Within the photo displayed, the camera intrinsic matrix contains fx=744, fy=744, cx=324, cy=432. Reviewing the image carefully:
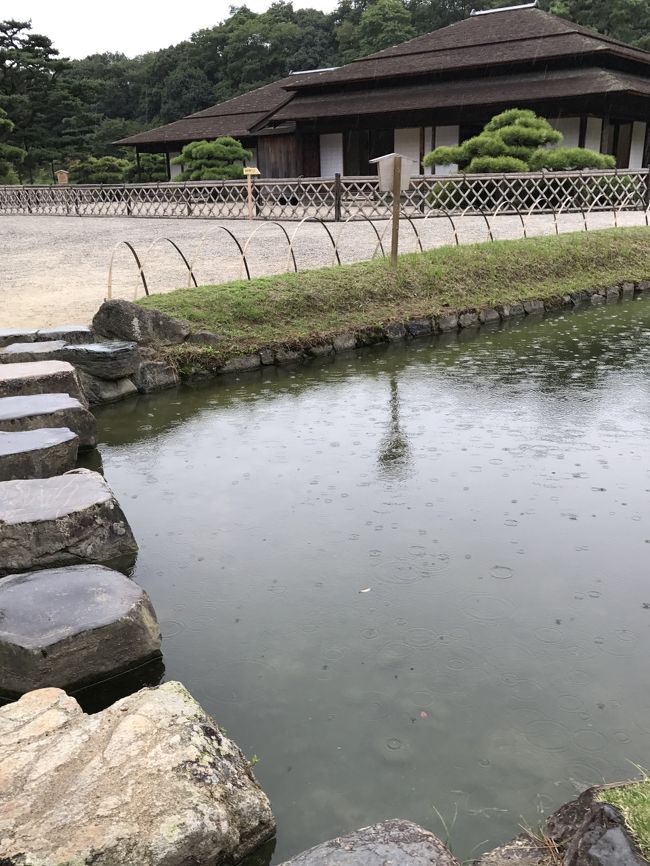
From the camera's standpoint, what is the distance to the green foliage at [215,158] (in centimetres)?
2327

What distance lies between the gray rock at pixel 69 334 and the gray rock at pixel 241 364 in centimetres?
131

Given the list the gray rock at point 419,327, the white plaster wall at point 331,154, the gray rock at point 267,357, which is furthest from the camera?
the white plaster wall at point 331,154

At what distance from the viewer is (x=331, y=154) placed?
24812 millimetres

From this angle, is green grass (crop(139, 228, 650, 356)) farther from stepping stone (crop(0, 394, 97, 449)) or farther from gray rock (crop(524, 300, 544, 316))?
stepping stone (crop(0, 394, 97, 449))

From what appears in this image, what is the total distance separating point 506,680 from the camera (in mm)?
2889

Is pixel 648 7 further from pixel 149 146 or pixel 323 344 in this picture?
pixel 323 344

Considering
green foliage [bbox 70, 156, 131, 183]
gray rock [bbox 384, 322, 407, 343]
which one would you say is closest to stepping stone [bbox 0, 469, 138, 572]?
gray rock [bbox 384, 322, 407, 343]

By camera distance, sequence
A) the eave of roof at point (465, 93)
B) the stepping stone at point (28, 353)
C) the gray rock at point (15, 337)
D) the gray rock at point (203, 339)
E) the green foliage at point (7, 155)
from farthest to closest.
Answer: the green foliage at point (7, 155), the eave of roof at point (465, 93), the gray rock at point (203, 339), the gray rock at point (15, 337), the stepping stone at point (28, 353)

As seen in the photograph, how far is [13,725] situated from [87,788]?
0.46 metres

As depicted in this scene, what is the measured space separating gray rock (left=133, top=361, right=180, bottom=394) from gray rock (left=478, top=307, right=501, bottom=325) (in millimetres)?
4281

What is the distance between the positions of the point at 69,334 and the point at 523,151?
14.5 metres

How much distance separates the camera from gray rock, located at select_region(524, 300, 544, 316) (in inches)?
396

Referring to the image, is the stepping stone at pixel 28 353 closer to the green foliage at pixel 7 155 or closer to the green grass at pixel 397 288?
the green grass at pixel 397 288

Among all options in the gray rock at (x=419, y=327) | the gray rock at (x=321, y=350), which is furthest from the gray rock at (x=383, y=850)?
the gray rock at (x=419, y=327)
